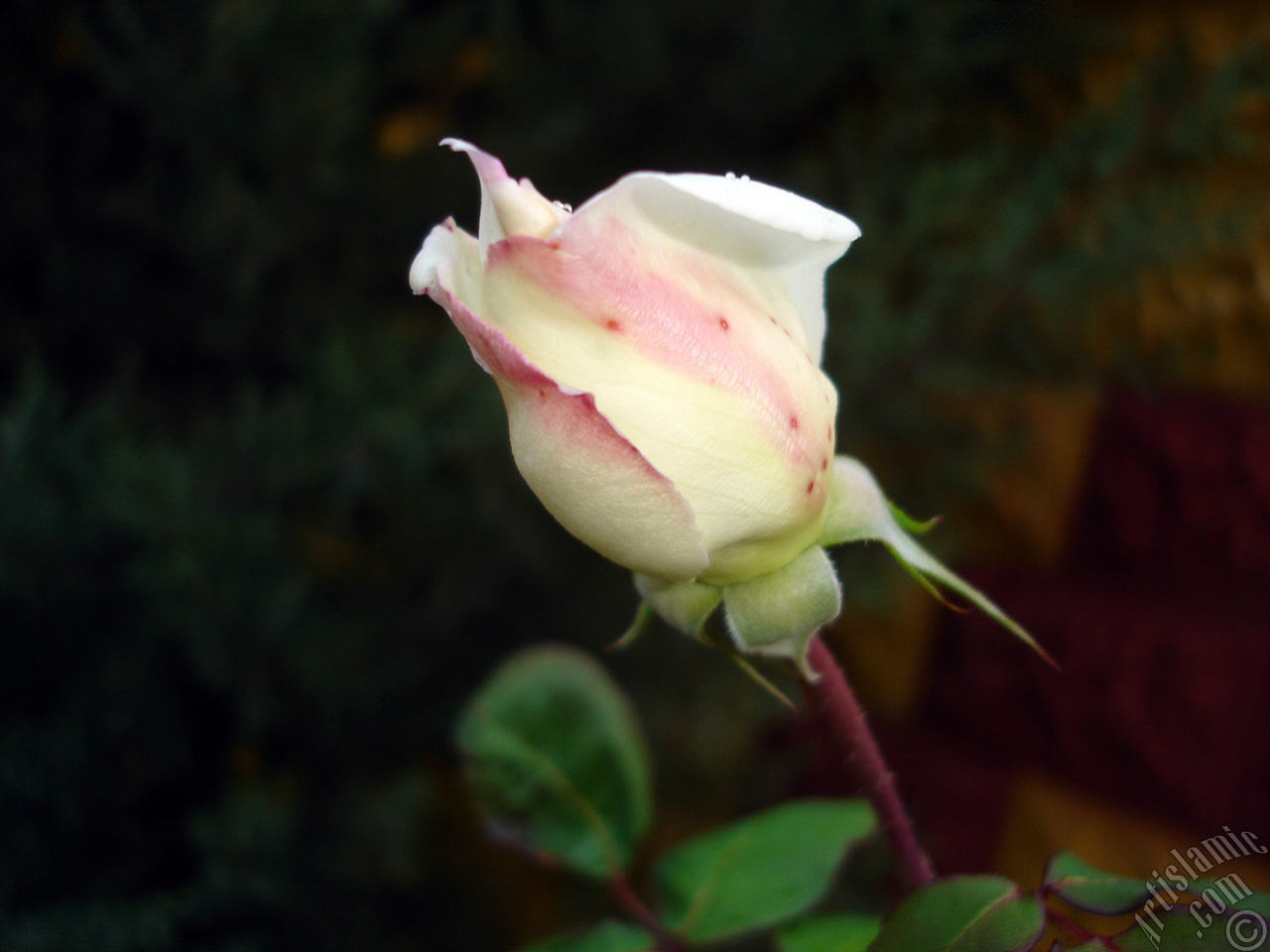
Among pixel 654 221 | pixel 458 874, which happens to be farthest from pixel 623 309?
pixel 458 874

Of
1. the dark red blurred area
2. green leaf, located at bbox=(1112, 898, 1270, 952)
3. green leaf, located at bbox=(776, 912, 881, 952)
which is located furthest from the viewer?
the dark red blurred area

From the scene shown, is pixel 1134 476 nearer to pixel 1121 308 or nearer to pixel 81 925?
pixel 1121 308

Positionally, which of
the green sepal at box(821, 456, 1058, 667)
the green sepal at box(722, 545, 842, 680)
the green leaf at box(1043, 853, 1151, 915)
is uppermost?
the green sepal at box(821, 456, 1058, 667)

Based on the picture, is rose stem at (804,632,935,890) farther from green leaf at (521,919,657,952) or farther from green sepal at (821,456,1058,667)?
green leaf at (521,919,657,952)

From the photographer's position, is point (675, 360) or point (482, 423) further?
point (482, 423)

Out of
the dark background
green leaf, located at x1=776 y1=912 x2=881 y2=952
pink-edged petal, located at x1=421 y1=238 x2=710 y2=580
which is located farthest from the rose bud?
the dark background

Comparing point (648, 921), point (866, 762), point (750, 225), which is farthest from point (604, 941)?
point (750, 225)

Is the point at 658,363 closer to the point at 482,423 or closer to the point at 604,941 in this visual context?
the point at 604,941
